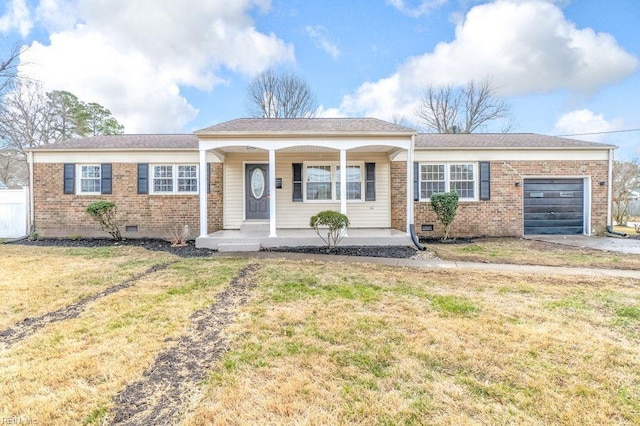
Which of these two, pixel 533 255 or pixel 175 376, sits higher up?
pixel 533 255

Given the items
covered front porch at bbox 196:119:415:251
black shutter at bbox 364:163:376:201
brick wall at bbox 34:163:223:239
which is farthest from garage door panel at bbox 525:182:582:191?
brick wall at bbox 34:163:223:239

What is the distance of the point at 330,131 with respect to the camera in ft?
29.7

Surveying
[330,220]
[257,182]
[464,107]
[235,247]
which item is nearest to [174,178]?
[257,182]

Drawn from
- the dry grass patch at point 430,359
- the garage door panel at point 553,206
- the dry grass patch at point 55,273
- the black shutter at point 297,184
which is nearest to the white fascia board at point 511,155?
the garage door panel at point 553,206

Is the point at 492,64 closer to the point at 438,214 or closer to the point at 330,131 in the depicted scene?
the point at 438,214

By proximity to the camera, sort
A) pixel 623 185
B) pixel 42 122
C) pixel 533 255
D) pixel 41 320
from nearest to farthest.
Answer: pixel 41 320 < pixel 533 255 < pixel 623 185 < pixel 42 122

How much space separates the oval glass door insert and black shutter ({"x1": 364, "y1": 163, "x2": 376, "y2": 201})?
3.69m

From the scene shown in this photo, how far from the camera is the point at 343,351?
295cm

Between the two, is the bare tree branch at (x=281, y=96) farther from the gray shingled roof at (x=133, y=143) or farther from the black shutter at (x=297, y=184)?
the black shutter at (x=297, y=184)

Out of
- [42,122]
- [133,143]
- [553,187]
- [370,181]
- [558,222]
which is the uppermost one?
[42,122]

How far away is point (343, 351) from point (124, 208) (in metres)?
10.9

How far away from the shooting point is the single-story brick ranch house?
11.0 m

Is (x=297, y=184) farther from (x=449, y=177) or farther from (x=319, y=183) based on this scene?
(x=449, y=177)

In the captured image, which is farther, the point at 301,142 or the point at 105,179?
the point at 105,179
